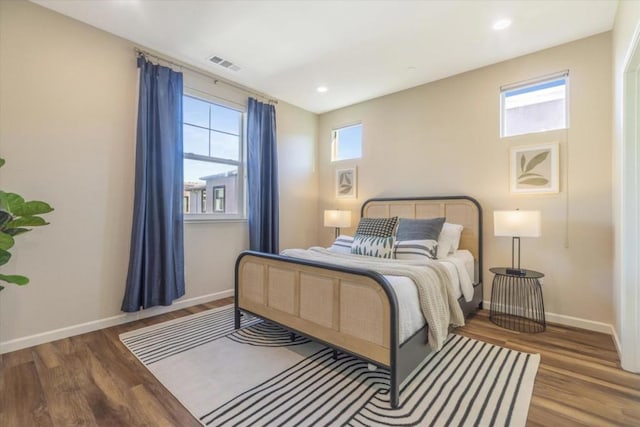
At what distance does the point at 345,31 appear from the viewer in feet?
8.87

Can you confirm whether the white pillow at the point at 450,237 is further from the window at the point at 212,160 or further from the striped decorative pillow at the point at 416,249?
the window at the point at 212,160

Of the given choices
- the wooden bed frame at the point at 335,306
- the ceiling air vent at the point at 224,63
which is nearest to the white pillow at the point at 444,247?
the wooden bed frame at the point at 335,306

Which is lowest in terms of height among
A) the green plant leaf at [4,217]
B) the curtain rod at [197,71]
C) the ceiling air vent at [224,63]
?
the green plant leaf at [4,217]

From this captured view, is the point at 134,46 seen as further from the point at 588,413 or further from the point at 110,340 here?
the point at 588,413

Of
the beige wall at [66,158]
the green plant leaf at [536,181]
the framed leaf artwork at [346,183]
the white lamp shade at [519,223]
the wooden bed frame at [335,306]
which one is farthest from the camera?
the framed leaf artwork at [346,183]

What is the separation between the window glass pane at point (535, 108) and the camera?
296 cm

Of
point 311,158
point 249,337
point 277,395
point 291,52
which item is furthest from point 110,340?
point 311,158

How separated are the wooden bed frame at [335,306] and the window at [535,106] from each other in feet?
5.79

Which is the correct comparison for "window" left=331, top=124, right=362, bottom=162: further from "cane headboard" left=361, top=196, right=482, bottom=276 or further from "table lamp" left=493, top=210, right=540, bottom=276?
"table lamp" left=493, top=210, right=540, bottom=276

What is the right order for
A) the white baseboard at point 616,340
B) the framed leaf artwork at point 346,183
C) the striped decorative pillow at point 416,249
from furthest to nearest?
the framed leaf artwork at point 346,183
the striped decorative pillow at point 416,249
the white baseboard at point 616,340

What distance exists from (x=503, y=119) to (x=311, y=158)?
2805 millimetres

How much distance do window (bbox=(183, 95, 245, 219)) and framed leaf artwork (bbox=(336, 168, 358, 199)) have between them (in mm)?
1554

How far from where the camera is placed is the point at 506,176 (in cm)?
318

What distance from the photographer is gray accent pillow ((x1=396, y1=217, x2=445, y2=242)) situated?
309cm
